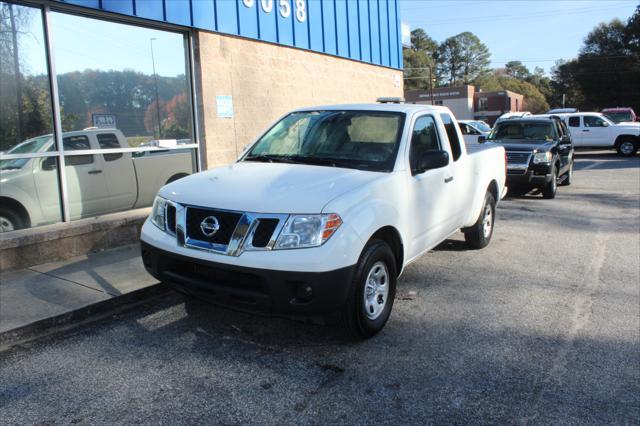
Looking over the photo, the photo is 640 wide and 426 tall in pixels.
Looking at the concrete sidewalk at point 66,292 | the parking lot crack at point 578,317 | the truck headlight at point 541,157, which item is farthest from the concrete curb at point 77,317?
the truck headlight at point 541,157

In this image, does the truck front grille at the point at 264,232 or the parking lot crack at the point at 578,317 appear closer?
the parking lot crack at the point at 578,317

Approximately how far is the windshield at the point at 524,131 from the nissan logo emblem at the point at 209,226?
10.5 metres

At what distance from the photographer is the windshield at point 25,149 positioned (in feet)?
20.8

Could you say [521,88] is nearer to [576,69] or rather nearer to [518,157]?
[576,69]

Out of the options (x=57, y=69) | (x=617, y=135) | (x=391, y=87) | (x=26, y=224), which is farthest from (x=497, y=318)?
(x=617, y=135)

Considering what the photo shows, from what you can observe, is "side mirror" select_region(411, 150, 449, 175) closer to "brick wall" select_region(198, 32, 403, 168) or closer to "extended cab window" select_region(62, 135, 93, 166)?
"extended cab window" select_region(62, 135, 93, 166)

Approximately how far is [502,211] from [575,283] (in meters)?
4.74

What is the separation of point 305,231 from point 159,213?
1.42 m

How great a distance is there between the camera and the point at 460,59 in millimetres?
139250

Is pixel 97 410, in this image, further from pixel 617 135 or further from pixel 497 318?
pixel 617 135

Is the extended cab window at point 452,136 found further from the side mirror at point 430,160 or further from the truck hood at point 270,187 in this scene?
the truck hood at point 270,187

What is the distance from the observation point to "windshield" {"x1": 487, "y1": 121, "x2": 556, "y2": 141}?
41.3ft

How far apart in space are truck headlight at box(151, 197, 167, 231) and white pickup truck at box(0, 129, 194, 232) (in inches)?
120

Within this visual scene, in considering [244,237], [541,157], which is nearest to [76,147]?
[244,237]
